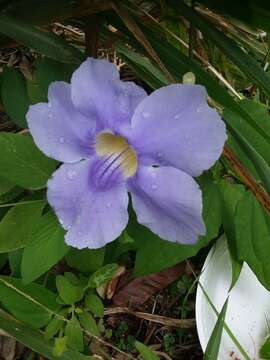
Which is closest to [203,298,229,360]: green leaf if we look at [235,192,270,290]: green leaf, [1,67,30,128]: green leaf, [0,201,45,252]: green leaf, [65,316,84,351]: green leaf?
[235,192,270,290]: green leaf

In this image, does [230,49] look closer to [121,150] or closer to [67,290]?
[121,150]

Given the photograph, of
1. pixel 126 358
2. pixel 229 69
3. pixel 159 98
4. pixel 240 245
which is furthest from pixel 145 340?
pixel 159 98

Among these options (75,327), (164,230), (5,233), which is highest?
(164,230)

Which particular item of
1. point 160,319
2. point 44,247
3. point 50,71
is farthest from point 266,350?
point 50,71

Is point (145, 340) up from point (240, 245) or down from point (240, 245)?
down

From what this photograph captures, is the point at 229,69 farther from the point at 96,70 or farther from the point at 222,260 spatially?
the point at 96,70

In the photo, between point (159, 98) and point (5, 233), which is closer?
point (159, 98)
